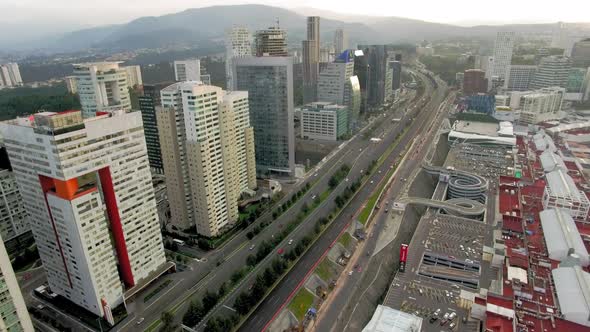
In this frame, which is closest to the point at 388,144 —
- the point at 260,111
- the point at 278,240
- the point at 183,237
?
the point at 260,111

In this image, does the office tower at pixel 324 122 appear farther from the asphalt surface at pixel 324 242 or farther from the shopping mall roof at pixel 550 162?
the shopping mall roof at pixel 550 162

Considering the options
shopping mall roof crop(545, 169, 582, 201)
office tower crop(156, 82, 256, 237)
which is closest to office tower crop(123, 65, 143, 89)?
office tower crop(156, 82, 256, 237)

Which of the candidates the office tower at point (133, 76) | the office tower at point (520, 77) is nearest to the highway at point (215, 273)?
the office tower at point (133, 76)

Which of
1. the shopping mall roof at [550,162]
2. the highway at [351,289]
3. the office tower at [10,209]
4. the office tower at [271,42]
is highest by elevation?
the office tower at [271,42]

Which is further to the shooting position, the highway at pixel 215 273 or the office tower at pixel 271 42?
the office tower at pixel 271 42

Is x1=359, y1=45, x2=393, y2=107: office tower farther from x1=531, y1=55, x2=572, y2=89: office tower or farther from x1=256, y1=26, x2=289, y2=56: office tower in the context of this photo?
x1=531, y1=55, x2=572, y2=89: office tower

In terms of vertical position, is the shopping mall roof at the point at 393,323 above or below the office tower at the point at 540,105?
below

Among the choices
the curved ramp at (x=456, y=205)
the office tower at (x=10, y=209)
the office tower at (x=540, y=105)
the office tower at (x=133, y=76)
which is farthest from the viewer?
the office tower at (x=133, y=76)
